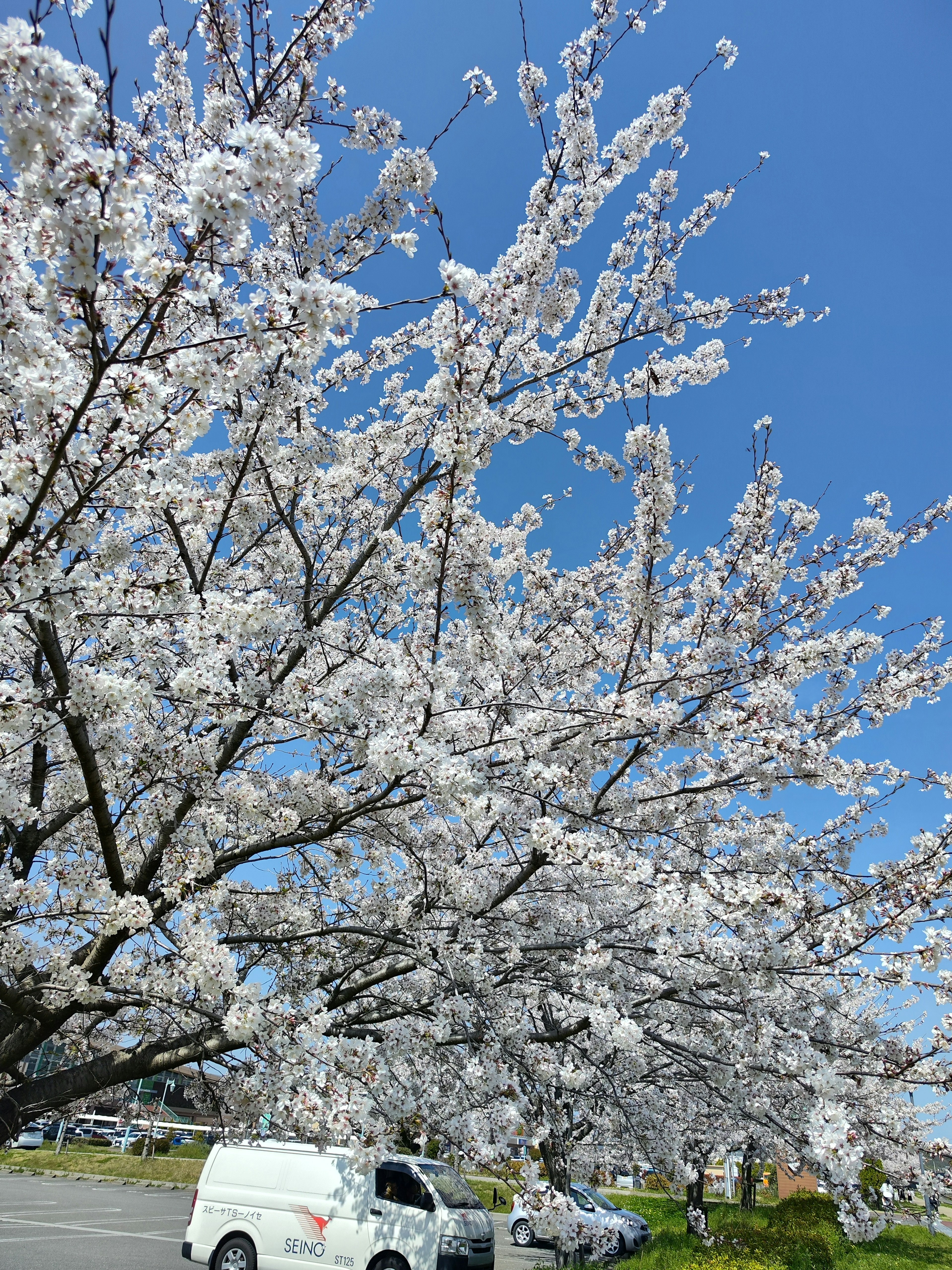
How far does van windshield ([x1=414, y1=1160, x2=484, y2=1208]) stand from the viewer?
7781 mm

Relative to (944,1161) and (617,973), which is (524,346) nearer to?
(617,973)

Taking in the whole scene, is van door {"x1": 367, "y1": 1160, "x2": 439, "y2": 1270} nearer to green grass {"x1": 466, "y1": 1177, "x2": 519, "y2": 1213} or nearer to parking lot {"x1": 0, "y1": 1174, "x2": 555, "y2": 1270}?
parking lot {"x1": 0, "y1": 1174, "x2": 555, "y2": 1270}

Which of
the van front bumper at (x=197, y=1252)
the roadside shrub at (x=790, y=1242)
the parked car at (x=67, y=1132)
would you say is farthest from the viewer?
the parked car at (x=67, y=1132)

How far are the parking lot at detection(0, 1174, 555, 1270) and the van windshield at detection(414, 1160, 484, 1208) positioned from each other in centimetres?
433

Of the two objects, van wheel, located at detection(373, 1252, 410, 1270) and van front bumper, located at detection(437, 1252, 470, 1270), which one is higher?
van front bumper, located at detection(437, 1252, 470, 1270)

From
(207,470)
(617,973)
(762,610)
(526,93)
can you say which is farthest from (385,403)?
(617,973)

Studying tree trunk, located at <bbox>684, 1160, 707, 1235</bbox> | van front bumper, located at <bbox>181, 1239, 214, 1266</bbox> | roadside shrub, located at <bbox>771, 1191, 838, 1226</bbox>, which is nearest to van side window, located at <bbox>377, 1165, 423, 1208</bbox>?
van front bumper, located at <bbox>181, 1239, 214, 1266</bbox>

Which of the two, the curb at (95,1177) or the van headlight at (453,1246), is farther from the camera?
the curb at (95,1177)

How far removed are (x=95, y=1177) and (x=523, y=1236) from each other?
15.0 meters

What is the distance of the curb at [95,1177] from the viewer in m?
21.1

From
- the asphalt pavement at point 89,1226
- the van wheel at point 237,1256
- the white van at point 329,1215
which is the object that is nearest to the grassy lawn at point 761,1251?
the white van at point 329,1215

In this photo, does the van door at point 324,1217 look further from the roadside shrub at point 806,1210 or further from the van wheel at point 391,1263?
the roadside shrub at point 806,1210

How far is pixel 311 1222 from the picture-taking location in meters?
7.98

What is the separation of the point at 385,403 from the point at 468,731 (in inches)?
144
